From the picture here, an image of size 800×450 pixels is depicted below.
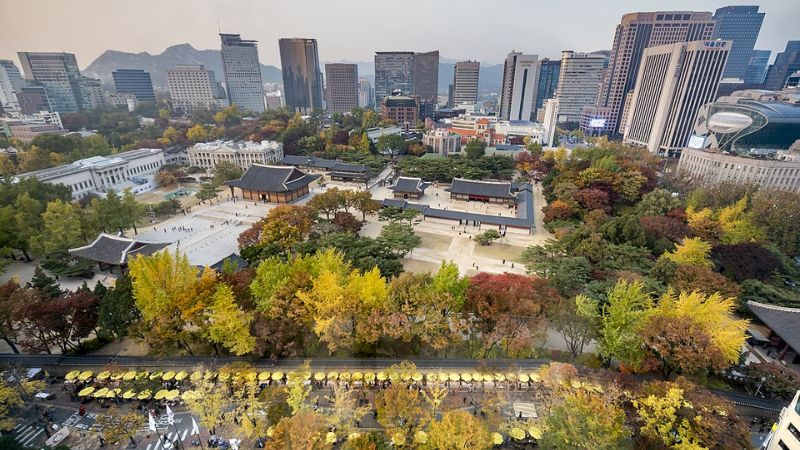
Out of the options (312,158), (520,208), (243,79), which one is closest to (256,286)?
(520,208)

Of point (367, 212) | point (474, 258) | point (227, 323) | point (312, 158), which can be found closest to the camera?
point (227, 323)

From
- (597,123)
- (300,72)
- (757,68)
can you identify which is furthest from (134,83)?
(757,68)

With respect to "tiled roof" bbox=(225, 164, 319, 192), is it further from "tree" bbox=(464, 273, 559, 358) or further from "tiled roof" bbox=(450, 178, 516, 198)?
"tree" bbox=(464, 273, 559, 358)

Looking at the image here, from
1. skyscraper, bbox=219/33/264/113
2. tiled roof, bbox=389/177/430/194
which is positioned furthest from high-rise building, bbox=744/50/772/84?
skyscraper, bbox=219/33/264/113

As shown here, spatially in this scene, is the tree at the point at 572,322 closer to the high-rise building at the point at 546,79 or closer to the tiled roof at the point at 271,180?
the tiled roof at the point at 271,180

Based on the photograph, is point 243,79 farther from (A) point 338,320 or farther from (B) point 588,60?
(A) point 338,320
